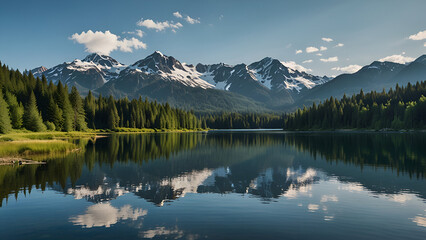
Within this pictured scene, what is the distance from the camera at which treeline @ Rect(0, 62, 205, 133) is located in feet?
304

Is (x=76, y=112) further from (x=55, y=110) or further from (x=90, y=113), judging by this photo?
(x=90, y=113)

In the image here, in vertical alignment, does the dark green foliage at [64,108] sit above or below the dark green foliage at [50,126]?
above

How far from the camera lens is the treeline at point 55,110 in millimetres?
92562

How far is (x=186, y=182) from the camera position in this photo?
2803 centimetres

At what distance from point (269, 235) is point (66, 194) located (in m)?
17.7

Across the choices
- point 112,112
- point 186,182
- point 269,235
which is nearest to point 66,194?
point 186,182

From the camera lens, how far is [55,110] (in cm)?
10681

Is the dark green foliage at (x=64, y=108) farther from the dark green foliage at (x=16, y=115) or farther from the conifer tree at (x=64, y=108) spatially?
the dark green foliage at (x=16, y=115)

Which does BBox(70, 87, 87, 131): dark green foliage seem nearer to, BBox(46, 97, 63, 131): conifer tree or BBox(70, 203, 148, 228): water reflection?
BBox(46, 97, 63, 131): conifer tree

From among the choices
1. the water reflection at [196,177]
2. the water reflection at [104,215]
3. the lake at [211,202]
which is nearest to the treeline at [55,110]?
the water reflection at [196,177]

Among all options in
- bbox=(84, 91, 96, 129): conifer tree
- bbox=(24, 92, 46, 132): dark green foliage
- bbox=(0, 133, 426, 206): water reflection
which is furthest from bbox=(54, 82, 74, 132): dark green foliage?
bbox=(0, 133, 426, 206): water reflection

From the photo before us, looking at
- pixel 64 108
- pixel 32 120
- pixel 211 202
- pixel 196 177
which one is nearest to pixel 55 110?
pixel 64 108

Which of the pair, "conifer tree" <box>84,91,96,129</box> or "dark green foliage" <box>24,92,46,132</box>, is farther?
"conifer tree" <box>84,91,96,129</box>

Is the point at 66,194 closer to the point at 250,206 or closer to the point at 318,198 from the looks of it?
the point at 250,206
